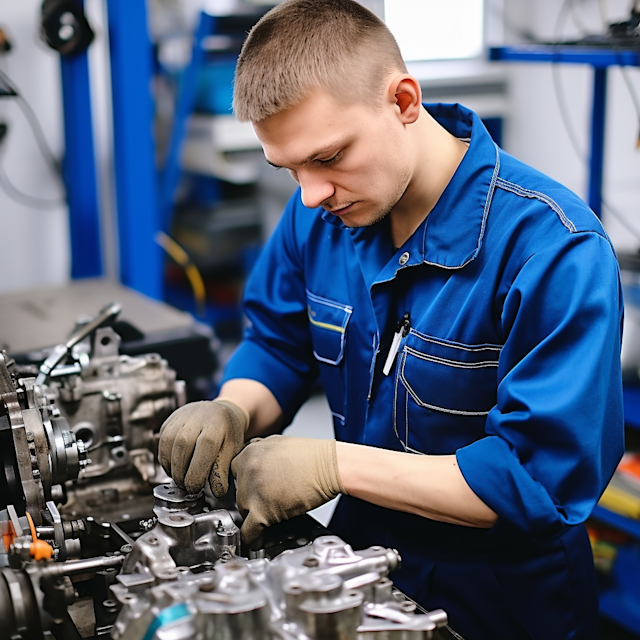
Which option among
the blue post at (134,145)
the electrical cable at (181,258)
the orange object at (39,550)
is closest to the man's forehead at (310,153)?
the orange object at (39,550)

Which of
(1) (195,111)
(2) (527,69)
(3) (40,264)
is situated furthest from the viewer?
(2) (527,69)

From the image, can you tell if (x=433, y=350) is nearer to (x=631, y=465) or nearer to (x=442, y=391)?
(x=442, y=391)

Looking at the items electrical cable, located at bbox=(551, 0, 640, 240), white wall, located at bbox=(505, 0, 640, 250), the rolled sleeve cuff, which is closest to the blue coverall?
the rolled sleeve cuff

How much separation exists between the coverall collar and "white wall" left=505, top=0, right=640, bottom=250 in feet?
5.60

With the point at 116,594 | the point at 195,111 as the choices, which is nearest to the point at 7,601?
the point at 116,594

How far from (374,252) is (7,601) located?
0.78 metres

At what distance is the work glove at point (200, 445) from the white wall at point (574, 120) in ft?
6.41

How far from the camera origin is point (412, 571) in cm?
132

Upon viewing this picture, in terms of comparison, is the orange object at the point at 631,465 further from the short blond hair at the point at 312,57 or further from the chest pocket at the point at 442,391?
the short blond hair at the point at 312,57

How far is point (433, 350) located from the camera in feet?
4.11

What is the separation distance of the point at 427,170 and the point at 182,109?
2230mm

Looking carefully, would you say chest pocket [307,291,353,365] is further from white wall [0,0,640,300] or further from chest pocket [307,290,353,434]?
white wall [0,0,640,300]

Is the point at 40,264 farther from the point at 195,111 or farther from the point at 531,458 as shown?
the point at 531,458

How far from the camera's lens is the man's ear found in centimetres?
118
